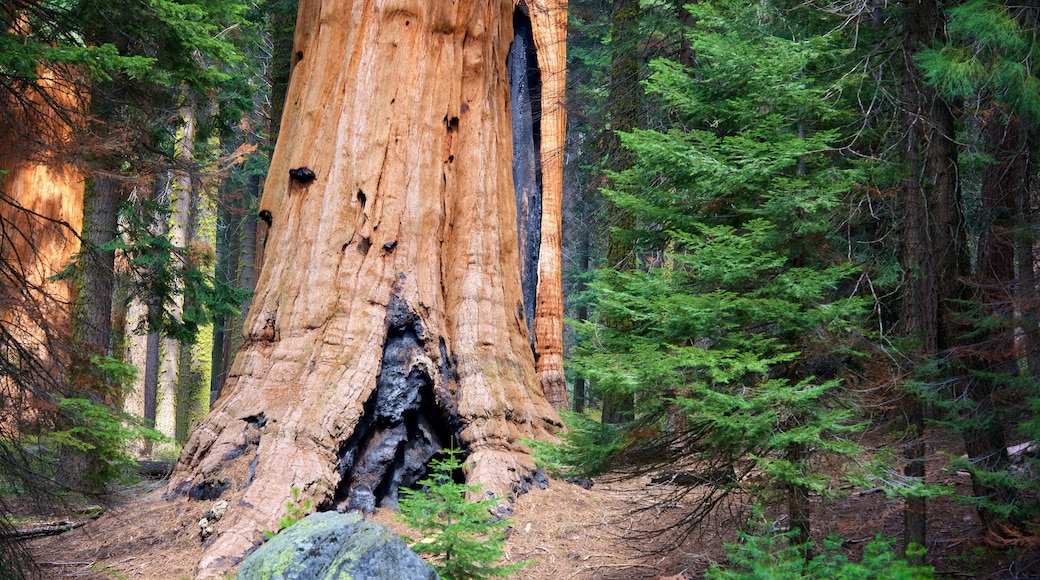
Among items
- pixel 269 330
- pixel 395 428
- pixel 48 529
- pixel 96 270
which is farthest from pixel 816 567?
pixel 96 270

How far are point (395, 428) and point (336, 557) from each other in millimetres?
2516

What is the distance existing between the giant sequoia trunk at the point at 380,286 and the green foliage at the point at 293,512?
0.38ft

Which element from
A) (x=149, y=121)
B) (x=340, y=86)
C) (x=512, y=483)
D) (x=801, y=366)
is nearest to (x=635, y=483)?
(x=512, y=483)

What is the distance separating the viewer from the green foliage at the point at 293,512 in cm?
510

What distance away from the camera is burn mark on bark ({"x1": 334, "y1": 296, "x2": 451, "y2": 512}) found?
21.5 feet

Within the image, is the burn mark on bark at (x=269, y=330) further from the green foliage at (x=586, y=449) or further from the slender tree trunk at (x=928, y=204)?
the slender tree trunk at (x=928, y=204)

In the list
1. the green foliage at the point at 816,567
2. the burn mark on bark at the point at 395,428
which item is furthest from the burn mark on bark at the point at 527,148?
the green foliage at the point at 816,567

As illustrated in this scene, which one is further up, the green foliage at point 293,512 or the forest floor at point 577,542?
the green foliage at point 293,512

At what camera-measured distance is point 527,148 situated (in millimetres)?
10852

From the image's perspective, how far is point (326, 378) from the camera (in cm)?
661

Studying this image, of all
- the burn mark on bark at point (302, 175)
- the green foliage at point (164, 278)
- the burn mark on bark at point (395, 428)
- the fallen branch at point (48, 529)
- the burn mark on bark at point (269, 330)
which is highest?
the burn mark on bark at point (302, 175)

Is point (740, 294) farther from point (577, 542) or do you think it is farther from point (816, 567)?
point (577, 542)

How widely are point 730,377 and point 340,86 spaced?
186 inches

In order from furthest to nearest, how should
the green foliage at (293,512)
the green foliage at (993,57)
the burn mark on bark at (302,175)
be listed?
1. the burn mark on bark at (302,175)
2. the green foliage at (993,57)
3. the green foliage at (293,512)
